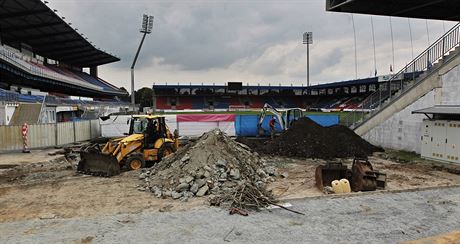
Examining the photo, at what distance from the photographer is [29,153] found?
2394 cm

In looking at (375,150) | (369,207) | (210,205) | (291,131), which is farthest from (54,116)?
(369,207)

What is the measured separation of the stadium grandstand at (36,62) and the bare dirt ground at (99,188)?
17718 millimetres

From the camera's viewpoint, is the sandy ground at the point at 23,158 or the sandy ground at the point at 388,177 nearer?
the sandy ground at the point at 388,177

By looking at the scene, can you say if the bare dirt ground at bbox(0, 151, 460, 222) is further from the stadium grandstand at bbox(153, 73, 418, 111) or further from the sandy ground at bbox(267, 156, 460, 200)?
the stadium grandstand at bbox(153, 73, 418, 111)

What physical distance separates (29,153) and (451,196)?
2293 centimetres

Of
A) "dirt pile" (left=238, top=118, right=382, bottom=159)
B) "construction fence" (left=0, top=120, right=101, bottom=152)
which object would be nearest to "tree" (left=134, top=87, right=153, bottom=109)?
"construction fence" (left=0, top=120, right=101, bottom=152)

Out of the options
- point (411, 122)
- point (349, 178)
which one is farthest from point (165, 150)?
Answer: point (411, 122)

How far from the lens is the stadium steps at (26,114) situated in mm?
32822

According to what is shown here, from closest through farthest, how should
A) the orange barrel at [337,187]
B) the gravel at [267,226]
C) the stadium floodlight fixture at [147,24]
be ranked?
the gravel at [267,226] < the orange barrel at [337,187] < the stadium floodlight fixture at [147,24]

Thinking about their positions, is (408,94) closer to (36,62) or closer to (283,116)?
(283,116)

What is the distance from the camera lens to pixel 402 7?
25641 mm

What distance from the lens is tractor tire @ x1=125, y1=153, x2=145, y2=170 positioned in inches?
619

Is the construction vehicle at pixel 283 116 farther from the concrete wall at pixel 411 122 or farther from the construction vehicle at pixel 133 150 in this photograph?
the construction vehicle at pixel 133 150

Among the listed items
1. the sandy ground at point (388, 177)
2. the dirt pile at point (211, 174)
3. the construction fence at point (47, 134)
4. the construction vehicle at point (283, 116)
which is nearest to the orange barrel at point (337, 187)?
the sandy ground at point (388, 177)
